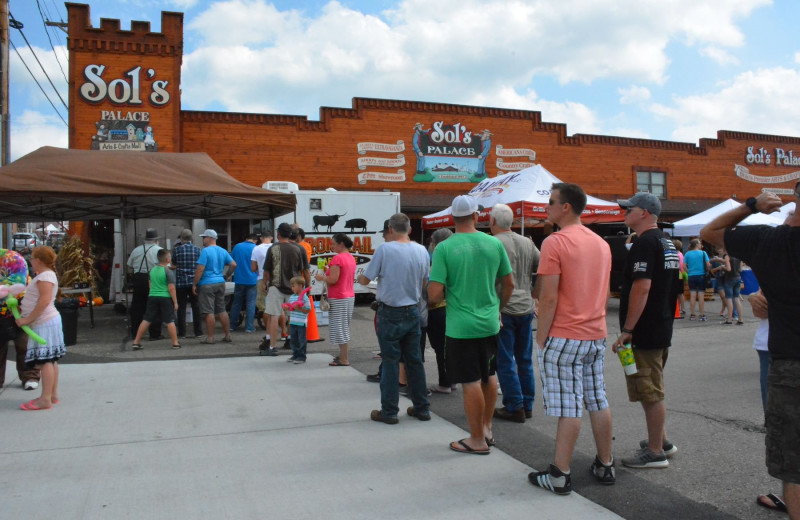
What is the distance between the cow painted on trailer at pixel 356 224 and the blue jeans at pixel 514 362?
32.9ft

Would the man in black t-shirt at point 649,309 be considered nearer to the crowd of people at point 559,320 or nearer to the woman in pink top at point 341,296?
the crowd of people at point 559,320

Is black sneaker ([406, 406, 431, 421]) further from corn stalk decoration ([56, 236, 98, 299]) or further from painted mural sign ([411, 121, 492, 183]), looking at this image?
painted mural sign ([411, 121, 492, 183])

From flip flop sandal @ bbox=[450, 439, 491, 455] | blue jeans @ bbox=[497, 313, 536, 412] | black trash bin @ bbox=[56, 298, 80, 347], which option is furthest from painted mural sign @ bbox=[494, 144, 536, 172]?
flip flop sandal @ bbox=[450, 439, 491, 455]

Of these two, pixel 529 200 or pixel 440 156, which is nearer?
pixel 529 200

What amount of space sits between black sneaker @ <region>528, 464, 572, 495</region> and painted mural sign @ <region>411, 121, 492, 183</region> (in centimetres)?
1901

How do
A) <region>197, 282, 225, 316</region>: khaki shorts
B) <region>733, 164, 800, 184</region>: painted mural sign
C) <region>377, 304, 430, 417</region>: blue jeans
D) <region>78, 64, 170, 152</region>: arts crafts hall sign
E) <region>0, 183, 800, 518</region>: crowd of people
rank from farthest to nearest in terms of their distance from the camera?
<region>733, 164, 800, 184</region>: painted mural sign → <region>78, 64, 170, 152</region>: arts crafts hall sign → <region>197, 282, 225, 316</region>: khaki shorts → <region>377, 304, 430, 417</region>: blue jeans → <region>0, 183, 800, 518</region>: crowd of people

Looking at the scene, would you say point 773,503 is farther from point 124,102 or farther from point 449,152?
point 449,152

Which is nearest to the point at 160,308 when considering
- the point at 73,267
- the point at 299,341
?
the point at 299,341

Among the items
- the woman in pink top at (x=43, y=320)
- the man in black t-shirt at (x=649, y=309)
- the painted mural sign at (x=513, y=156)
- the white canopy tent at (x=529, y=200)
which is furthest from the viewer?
the painted mural sign at (x=513, y=156)

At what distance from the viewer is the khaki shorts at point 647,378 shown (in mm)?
4082

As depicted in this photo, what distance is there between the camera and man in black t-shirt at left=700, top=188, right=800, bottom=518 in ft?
9.08

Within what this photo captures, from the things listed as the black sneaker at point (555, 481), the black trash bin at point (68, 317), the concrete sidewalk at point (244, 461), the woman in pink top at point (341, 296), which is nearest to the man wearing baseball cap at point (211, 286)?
the black trash bin at point (68, 317)

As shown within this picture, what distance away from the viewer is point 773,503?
11.8ft

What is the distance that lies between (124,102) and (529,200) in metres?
12.6
